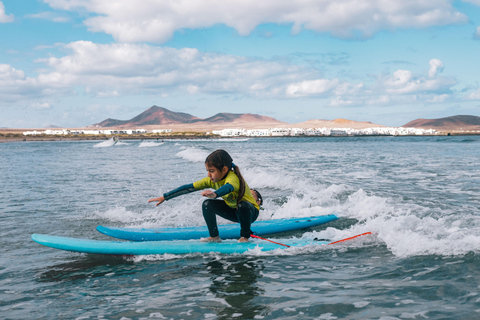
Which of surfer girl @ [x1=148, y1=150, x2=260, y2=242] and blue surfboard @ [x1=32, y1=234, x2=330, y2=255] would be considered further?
blue surfboard @ [x1=32, y1=234, x2=330, y2=255]

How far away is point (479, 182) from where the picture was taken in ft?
49.5

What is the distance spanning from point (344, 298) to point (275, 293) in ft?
2.69

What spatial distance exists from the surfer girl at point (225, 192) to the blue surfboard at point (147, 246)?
0.72ft

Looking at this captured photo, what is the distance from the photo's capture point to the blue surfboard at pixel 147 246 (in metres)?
6.27

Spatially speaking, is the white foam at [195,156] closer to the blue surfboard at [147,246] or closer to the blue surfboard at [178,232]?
the blue surfboard at [178,232]

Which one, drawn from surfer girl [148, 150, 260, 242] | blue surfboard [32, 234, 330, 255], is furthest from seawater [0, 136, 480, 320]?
surfer girl [148, 150, 260, 242]

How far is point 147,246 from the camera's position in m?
6.47

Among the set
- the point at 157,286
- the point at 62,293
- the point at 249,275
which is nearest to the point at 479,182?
the point at 249,275

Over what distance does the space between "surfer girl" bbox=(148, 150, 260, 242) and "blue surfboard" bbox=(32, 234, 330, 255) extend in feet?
0.72

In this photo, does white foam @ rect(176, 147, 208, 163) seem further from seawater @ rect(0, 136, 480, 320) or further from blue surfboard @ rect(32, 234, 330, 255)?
blue surfboard @ rect(32, 234, 330, 255)

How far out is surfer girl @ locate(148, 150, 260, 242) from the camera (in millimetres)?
6035

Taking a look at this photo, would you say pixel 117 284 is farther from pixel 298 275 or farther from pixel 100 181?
pixel 100 181

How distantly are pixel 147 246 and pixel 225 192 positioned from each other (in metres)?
1.76

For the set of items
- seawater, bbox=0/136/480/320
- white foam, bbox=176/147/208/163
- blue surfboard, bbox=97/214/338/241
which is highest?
white foam, bbox=176/147/208/163
